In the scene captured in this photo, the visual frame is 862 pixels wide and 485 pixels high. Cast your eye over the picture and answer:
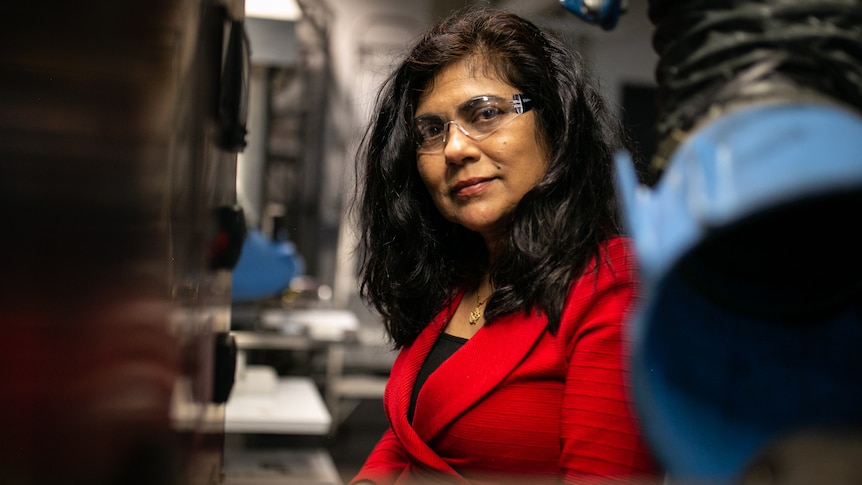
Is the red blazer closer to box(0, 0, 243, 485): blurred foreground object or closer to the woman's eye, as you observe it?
the woman's eye

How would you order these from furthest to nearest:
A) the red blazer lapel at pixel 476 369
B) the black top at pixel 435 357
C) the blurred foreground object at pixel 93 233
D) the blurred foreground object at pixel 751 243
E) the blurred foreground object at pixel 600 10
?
the black top at pixel 435 357
the red blazer lapel at pixel 476 369
the blurred foreground object at pixel 93 233
the blurred foreground object at pixel 600 10
the blurred foreground object at pixel 751 243

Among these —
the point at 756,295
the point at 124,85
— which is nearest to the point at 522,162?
the point at 124,85

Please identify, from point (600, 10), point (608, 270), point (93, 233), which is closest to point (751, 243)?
point (600, 10)

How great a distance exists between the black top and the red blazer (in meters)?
0.04

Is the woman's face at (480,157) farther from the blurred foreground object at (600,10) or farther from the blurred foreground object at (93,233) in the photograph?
the blurred foreground object at (600,10)

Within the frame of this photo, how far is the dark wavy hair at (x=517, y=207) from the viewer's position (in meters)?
1.05

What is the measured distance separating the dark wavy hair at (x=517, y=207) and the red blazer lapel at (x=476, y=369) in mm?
22

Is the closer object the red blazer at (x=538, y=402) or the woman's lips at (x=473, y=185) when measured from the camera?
the red blazer at (x=538, y=402)

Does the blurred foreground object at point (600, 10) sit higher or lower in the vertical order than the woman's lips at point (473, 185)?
higher

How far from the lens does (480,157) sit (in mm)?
1079

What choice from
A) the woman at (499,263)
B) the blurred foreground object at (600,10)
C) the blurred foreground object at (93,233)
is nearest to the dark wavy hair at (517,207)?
the woman at (499,263)

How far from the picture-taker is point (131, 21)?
573mm

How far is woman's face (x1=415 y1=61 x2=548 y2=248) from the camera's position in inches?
42.4

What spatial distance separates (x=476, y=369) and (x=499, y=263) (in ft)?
0.56
